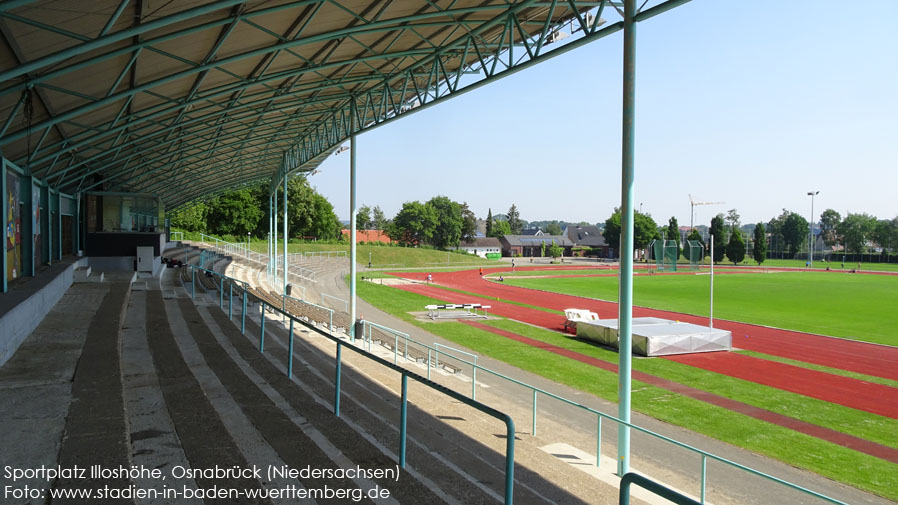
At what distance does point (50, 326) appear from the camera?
11.9 meters

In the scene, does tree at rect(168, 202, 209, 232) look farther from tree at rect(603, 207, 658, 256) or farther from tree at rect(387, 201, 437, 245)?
tree at rect(603, 207, 658, 256)

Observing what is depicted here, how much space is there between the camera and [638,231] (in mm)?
119125

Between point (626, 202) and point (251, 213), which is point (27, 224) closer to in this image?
point (626, 202)

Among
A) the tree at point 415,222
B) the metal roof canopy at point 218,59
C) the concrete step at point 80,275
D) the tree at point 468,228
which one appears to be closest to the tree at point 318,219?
the tree at point 415,222

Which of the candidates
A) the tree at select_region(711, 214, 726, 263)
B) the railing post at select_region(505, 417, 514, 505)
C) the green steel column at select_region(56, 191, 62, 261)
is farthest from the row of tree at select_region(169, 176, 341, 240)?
the tree at select_region(711, 214, 726, 263)

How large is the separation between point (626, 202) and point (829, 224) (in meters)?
228

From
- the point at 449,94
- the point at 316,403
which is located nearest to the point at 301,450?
the point at 316,403

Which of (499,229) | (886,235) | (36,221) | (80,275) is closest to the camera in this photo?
(36,221)

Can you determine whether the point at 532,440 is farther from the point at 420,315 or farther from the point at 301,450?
the point at 420,315

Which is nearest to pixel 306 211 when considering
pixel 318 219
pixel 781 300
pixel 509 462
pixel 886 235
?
pixel 318 219

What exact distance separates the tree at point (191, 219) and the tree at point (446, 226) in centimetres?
5314

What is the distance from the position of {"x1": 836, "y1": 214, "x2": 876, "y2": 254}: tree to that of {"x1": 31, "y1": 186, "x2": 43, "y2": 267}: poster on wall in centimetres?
16337

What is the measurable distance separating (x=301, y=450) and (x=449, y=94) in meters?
12.9

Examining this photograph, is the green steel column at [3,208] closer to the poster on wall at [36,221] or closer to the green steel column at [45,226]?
the poster on wall at [36,221]
